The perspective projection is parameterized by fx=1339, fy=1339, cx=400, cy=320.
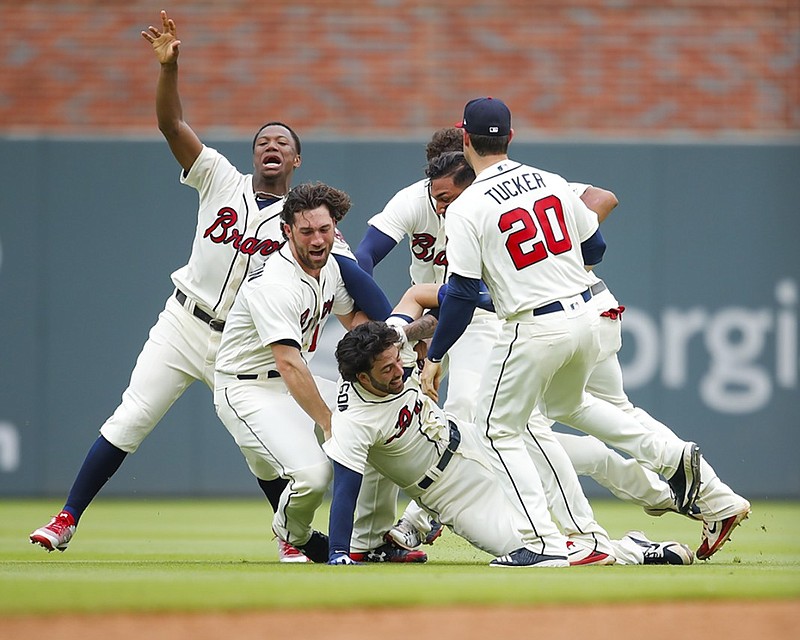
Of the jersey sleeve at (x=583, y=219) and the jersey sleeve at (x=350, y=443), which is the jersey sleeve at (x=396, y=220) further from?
the jersey sleeve at (x=350, y=443)

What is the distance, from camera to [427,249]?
6223 millimetres

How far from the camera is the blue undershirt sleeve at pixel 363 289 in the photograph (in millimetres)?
5543

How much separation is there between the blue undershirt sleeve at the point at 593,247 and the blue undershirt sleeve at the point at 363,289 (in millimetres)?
844

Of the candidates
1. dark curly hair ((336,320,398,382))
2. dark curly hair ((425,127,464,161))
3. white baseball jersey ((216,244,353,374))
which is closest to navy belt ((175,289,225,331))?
white baseball jersey ((216,244,353,374))

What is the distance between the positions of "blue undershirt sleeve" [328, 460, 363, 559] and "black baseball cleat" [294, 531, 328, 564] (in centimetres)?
45

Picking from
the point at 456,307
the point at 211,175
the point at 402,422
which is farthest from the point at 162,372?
the point at 456,307

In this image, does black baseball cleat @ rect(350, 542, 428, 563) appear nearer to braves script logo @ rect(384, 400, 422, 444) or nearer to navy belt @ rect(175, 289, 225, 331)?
braves script logo @ rect(384, 400, 422, 444)

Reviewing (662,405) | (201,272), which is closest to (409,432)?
(201,272)

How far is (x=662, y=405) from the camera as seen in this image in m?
9.57

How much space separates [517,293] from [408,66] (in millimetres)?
6227

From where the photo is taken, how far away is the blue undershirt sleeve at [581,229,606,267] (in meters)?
5.35

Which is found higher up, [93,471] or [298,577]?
[93,471]

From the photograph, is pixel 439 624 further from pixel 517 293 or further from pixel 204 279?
pixel 204 279

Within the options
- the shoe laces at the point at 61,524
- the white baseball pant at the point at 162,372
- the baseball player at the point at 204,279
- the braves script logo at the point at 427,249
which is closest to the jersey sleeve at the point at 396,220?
the braves script logo at the point at 427,249
